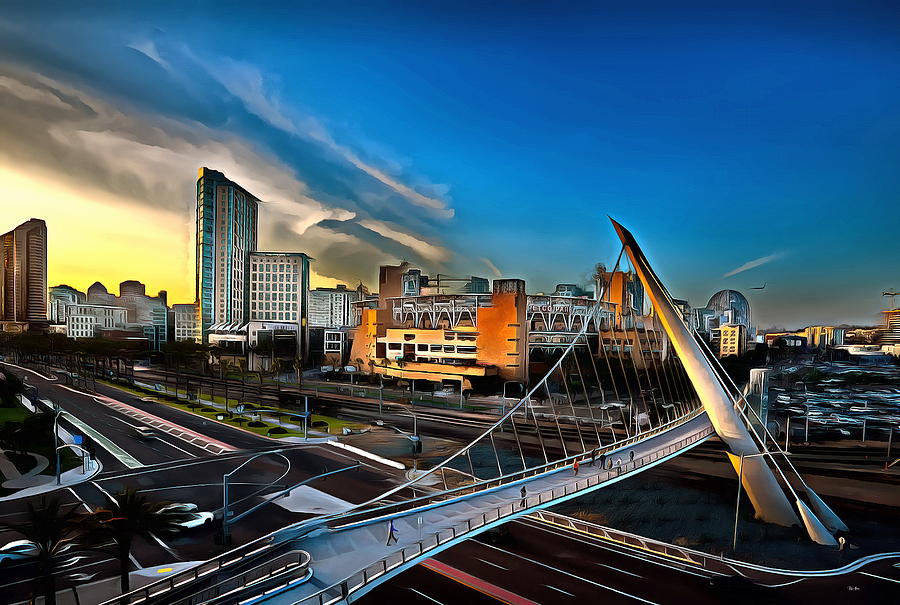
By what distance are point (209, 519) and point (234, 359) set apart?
227ft

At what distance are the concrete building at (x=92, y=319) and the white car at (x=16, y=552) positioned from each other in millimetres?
60890

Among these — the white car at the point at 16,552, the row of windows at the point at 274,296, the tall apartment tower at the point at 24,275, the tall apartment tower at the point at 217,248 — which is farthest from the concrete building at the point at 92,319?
the white car at the point at 16,552

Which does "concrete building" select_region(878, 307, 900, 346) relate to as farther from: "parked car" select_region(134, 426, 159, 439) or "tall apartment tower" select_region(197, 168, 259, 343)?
"tall apartment tower" select_region(197, 168, 259, 343)

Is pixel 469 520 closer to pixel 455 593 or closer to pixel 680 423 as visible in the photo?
pixel 455 593

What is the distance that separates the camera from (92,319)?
228 ft

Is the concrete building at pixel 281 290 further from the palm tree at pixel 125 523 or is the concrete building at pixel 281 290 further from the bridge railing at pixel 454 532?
the bridge railing at pixel 454 532

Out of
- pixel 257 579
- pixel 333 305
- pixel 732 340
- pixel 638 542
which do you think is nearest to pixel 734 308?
pixel 732 340

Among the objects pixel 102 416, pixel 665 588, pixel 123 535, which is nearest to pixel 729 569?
pixel 665 588

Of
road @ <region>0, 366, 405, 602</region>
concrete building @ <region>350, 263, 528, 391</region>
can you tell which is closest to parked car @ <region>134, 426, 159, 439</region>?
road @ <region>0, 366, 405, 602</region>

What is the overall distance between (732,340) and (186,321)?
482ft

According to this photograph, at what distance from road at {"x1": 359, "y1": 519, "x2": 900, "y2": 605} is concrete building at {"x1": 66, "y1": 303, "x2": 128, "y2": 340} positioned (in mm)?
73315

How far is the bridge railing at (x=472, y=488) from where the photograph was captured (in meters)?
14.9

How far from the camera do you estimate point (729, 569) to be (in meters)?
18.2

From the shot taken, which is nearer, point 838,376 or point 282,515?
point 282,515
